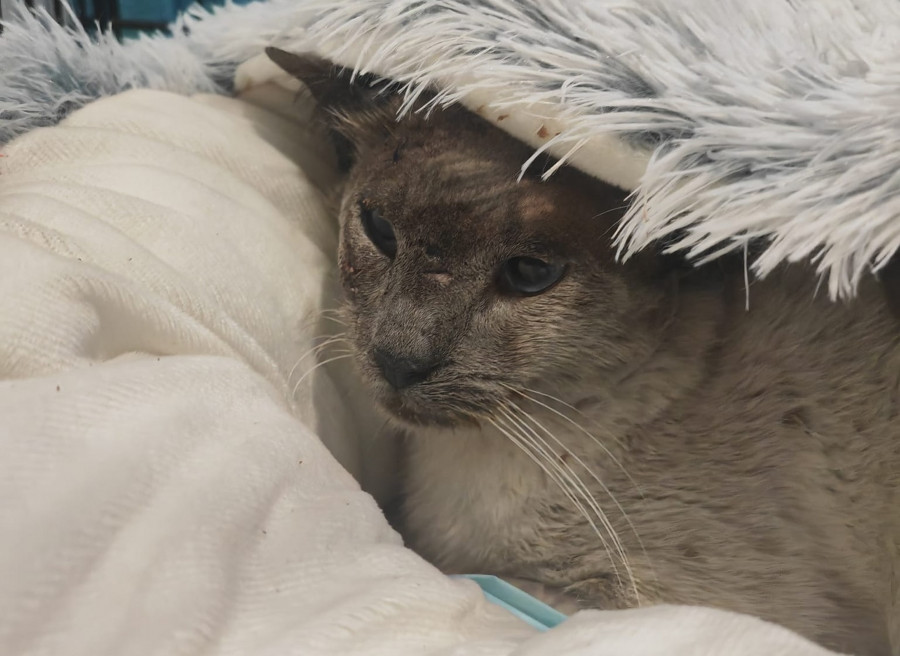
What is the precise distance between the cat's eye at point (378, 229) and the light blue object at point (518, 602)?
0.35m

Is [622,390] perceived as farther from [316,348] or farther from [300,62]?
[300,62]

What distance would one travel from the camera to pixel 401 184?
32.2 inches

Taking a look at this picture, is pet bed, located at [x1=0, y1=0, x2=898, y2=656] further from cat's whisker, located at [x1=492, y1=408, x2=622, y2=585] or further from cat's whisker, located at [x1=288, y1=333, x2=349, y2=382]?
cat's whisker, located at [x1=492, y1=408, x2=622, y2=585]

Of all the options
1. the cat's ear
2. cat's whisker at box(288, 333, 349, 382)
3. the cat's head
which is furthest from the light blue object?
the cat's ear

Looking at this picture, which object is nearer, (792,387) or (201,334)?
(201,334)

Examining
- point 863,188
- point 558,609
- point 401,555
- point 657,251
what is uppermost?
point 863,188

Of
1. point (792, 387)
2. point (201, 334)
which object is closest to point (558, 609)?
point (792, 387)

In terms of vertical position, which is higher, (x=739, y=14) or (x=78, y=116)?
(x=739, y=14)

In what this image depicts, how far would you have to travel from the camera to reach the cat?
777 mm

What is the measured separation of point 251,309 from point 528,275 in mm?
288

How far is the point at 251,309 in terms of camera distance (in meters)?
0.82

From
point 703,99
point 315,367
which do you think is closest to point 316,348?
point 315,367

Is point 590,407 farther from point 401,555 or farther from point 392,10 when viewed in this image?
point 392,10

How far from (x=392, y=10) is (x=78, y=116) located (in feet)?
1.35
